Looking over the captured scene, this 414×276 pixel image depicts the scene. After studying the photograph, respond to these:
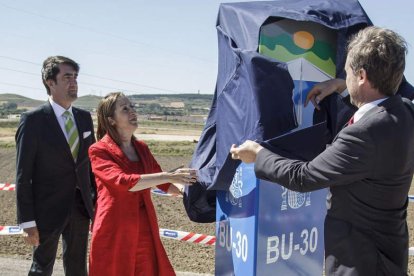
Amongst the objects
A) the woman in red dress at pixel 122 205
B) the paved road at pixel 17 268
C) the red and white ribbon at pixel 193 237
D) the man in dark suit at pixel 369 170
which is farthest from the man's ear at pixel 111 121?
the red and white ribbon at pixel 193 237

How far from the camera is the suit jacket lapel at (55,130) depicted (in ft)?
12.5

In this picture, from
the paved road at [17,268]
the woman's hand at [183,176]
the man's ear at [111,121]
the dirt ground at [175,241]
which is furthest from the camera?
the dirt ground at [175,241]

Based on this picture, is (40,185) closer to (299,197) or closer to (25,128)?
(25,128)

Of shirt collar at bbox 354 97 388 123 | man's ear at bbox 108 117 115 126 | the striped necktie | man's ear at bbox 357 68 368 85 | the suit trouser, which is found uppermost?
man's ear at bbox 357 68 368 85

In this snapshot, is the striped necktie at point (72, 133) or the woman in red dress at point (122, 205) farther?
the striped necktie at point (72, 133)

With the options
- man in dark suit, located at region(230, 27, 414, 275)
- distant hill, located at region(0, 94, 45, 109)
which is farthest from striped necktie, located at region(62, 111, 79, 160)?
distant hill, located at region(0, 94, 45, 109)

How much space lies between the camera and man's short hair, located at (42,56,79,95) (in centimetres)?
391

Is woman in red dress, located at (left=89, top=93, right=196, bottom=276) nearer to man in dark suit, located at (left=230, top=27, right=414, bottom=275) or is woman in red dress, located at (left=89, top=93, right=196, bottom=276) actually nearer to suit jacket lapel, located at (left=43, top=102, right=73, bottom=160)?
suit jacket lapel, located at (left=43, top=102, right=73, bottom=160)

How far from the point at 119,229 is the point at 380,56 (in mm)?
2019

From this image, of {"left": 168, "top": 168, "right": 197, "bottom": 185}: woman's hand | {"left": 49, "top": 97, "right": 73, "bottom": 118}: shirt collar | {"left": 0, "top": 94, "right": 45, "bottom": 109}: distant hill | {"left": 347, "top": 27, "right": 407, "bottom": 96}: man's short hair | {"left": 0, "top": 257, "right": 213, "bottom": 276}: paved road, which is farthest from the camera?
{"left": 0, "top": 94, "right": 45, "bottom": 109}: distant hill

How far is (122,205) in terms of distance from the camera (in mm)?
3279

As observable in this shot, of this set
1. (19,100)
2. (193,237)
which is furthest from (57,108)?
(19,100)

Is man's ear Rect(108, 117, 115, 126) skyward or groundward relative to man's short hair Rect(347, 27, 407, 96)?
groundward

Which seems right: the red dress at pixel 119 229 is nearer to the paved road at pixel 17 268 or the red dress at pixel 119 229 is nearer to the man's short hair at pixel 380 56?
the man's short hair at pixel 380 56
